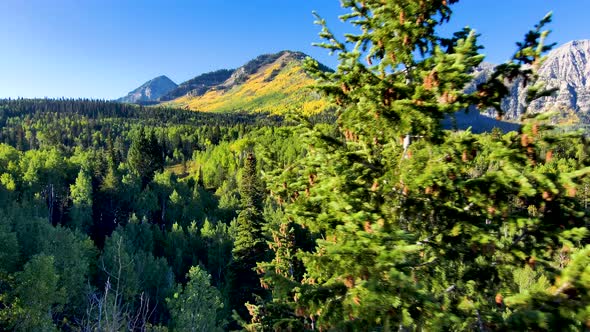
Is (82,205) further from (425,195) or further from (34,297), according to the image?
(425,195)

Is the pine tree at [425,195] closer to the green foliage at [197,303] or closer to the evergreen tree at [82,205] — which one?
the green foliage at [197,303]

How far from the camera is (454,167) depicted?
20.8ft

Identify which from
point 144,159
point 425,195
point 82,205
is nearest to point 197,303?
point 425,195

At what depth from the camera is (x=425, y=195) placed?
6637mm

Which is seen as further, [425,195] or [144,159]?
[144,159]

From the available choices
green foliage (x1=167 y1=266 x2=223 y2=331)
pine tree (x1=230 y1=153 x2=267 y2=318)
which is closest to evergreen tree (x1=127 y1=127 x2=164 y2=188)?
pine tree (x1=230 y1=153 x2=267 y2=318)

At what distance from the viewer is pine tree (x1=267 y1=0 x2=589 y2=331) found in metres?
5.41

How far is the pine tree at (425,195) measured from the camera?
5.41 metres

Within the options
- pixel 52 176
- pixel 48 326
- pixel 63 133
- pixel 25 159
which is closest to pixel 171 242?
pixel 48 326

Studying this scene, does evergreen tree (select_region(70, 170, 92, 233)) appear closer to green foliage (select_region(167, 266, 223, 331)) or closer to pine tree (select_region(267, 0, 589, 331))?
green foliage (select_region(167, 266, 223, 331))

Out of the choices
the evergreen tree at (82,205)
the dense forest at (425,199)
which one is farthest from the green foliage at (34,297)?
→ the evergreen tree at (82,205)

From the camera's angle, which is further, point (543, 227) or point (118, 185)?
point (118, 185)

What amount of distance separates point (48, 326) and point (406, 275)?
30.7 meters

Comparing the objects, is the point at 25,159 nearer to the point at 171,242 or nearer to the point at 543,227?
the point at 171,242
